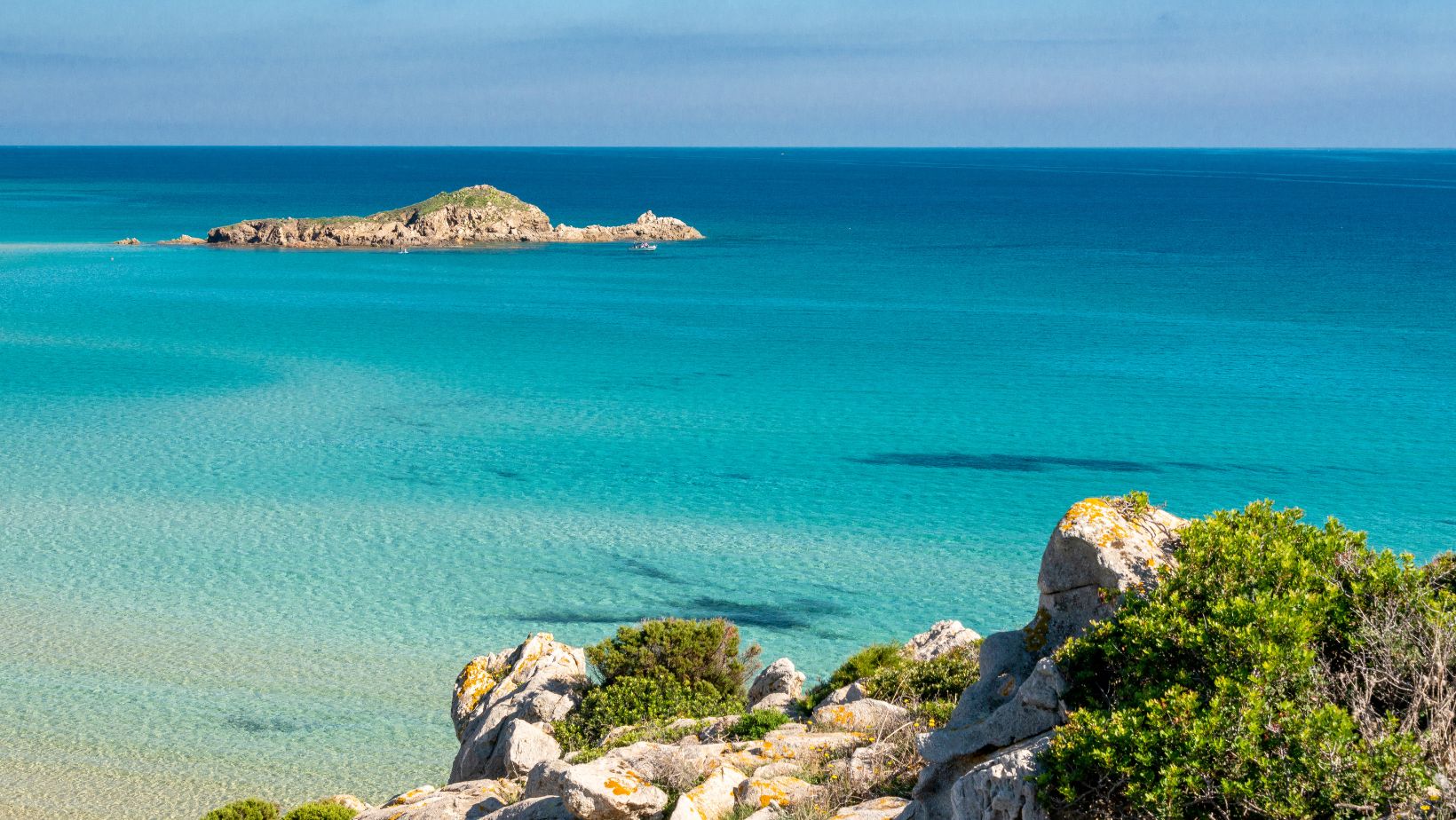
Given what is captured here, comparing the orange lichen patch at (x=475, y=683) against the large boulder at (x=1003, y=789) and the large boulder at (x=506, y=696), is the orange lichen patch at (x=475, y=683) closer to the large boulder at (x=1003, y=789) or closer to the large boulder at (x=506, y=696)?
the large boulder at (x=506, y=696)

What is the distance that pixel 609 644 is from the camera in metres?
19.2

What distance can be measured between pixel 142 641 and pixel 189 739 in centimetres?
540

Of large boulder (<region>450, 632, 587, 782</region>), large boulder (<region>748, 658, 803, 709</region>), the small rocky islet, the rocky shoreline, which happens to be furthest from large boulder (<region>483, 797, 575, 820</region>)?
the small rocky islet

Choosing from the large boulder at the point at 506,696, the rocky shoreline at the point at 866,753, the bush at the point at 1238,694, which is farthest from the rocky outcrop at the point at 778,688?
the bush at the point at 1238,694

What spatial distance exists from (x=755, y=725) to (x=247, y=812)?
7.53 metres

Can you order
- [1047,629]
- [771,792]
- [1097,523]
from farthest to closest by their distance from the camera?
[771,792] → [1047,629] → [1097,523]

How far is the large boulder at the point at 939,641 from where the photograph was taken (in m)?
19.0

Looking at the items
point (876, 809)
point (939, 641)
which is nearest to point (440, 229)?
point (939, 641)

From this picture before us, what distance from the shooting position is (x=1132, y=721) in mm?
8898

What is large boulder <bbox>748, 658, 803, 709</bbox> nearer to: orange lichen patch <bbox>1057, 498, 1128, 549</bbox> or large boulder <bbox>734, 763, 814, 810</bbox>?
large boulder <bbox>734, 763, 814, 810</bbox>

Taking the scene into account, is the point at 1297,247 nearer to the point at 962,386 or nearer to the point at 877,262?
the point at 877,262

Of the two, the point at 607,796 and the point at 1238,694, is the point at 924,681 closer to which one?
the point at 607,796

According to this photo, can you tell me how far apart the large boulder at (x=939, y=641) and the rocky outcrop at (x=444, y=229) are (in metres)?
103

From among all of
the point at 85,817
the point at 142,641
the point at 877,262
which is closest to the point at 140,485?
the point at 142,641
